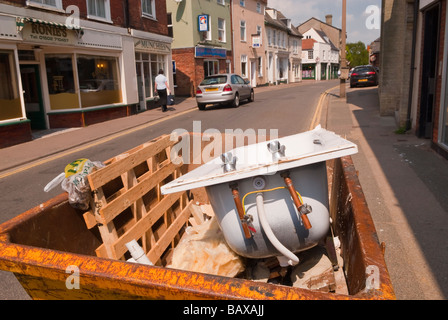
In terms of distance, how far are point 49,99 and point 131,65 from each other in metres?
4.64

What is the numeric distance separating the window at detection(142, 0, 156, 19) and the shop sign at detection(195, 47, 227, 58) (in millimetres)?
7388

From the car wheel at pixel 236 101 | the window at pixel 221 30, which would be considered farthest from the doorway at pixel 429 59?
the window at pixel 221 30

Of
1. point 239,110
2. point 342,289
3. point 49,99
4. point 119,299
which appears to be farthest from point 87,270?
point 239,110

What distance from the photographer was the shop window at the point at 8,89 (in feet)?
37.0

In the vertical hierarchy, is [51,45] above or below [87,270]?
above

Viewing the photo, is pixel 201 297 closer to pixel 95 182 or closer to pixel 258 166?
pixel 258 166

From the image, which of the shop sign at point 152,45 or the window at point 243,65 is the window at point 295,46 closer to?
the window at point 243,65

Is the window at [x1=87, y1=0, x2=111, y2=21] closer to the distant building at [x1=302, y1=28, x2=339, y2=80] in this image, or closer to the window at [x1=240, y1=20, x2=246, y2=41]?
the window at [x1=240, y1=20, x2=246, y2=41]

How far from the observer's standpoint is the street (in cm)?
576

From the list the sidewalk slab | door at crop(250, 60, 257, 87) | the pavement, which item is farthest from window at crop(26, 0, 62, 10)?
door at crop(250, 60, 257, 87)

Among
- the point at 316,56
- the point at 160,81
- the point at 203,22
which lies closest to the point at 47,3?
the point at 160,81

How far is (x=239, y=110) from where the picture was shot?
17.4 meters

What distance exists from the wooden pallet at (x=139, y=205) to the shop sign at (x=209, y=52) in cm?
2425

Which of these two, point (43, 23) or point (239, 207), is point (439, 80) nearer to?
point (239, 207)
